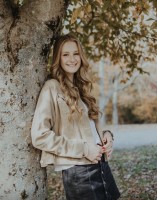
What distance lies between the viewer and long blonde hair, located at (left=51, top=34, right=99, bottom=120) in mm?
3188

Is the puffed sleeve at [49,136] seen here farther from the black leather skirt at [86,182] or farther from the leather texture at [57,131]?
the black leather skirt at [86,182]

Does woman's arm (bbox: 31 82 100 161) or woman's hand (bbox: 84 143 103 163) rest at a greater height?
woman's arm (bbox: 31 82 100 161)

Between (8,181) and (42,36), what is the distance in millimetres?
1172

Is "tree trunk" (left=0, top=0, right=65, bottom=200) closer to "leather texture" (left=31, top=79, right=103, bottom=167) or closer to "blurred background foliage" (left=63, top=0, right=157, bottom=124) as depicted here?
"leather texture" (left=31, top=79, right=103, bottom=167)

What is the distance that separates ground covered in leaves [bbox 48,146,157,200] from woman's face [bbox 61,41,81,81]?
107 inches

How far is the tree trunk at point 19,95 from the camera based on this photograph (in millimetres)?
3061

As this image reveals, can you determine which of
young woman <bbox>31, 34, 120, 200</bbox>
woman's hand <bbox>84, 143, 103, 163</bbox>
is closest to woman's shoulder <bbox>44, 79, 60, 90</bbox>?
young woman <bbox>31, 34, 120, 200</bbox>

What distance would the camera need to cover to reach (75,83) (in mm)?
3445

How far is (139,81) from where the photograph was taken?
26.7 m

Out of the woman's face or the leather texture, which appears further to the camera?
the woman's face

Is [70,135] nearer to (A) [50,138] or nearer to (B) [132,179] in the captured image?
(A) [50,138]

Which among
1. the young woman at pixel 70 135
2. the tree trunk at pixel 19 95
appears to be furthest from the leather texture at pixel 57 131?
the tree trunk at pixel 19 95

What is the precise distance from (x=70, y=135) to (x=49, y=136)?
0.24 m

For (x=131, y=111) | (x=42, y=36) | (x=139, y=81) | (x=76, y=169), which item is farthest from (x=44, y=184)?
(x=131, y=111)
